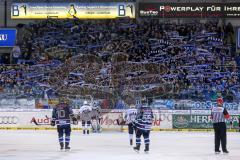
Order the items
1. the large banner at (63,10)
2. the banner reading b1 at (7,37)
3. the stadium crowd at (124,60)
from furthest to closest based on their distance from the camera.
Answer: the banner reading b1 at (7,37)
the large banner at (63,10)
the stadium crowd at (124,60)

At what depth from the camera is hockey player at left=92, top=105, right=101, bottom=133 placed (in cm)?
2362

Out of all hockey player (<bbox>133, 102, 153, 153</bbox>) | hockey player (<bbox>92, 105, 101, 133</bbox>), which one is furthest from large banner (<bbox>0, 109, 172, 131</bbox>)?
hockey player (<bbox>133, 102, 153, 153</bbox>)

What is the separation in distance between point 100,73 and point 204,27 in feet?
26.0

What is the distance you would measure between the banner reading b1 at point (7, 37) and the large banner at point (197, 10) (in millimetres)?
8021

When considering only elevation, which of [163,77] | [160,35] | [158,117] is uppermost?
[160,35]

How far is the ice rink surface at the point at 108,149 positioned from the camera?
1399 cm

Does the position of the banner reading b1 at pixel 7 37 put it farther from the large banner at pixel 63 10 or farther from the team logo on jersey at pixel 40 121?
the team logo on jersey at pixel 40 121

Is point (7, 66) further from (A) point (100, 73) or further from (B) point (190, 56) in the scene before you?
(B) point (190, 56)

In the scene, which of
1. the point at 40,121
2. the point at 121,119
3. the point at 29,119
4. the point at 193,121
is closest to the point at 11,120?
the point at 29,119

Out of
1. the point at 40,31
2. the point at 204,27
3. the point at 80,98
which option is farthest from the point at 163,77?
the point at 40,31

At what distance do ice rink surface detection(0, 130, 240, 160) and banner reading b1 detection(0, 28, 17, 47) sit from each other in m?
13.8

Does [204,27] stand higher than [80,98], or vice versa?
[204,27]

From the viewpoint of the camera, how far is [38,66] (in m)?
30.7

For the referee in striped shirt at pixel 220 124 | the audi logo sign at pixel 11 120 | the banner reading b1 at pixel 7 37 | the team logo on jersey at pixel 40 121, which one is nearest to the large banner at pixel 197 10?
the banner reading b1 at pixel 7 37
